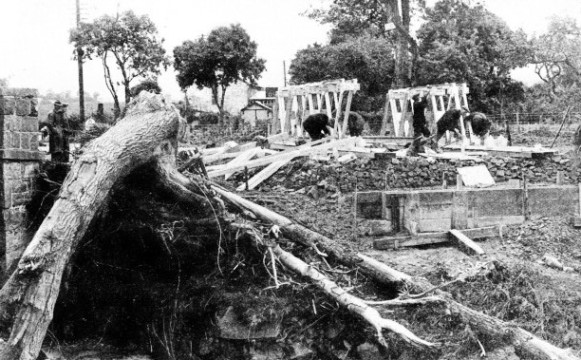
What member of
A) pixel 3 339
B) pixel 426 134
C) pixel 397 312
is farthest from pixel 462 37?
pixel 3 339

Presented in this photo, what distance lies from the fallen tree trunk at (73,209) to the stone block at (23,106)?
107 centimetres

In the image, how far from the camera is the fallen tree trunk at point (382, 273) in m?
7.24

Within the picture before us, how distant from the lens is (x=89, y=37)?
26672mm

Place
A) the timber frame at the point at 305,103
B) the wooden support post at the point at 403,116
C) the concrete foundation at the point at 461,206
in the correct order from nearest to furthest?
the concrete foundation at the point at 461,206
the timber frame at the point at 305,103
the wooden support post at the point at 403,116

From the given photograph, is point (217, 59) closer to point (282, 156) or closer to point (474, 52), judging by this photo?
point (474, 52)

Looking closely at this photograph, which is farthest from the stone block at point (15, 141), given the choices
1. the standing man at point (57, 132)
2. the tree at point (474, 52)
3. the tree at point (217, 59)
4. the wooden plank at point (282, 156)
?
the tree at point (217, 59)

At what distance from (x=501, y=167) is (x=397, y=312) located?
289 inches

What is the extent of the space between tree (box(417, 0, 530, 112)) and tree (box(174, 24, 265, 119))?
8.34 meters

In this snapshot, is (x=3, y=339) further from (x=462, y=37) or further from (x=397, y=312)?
(x=462, y=37)

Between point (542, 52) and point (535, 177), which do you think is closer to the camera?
point (535, 177)

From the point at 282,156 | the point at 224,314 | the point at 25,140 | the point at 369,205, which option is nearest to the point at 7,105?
the point at 25,140

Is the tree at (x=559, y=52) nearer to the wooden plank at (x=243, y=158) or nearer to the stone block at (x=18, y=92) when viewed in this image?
the wooden plank at (x=243, y=158)

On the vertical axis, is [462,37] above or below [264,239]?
above

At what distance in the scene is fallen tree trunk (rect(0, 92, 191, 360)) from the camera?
5.97m
